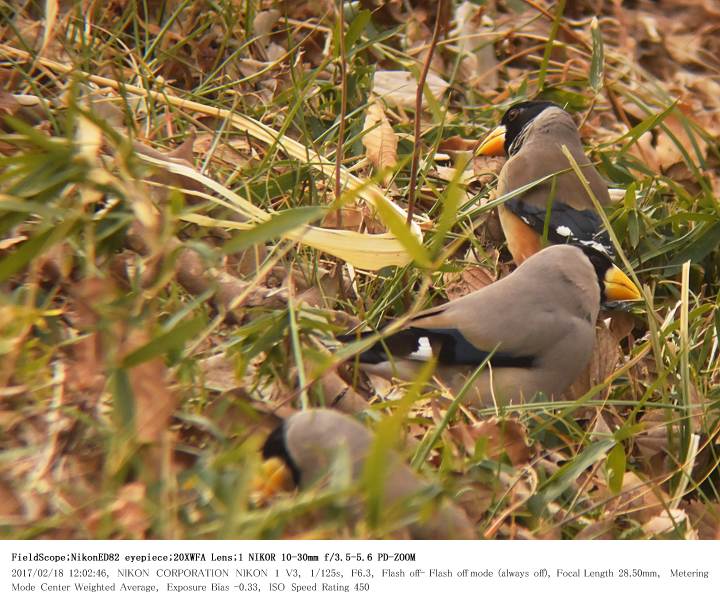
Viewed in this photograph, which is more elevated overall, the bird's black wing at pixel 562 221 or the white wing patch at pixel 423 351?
the white wing patch at pixel 423 351

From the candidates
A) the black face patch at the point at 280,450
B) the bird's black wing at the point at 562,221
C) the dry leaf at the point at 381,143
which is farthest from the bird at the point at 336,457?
the bird's black wing at the point at 562,221

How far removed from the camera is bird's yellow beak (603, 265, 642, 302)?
155 inches

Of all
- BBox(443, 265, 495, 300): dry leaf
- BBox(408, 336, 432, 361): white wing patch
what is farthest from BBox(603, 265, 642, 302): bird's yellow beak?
BBox(408, 336, 432, 361): white wing patch

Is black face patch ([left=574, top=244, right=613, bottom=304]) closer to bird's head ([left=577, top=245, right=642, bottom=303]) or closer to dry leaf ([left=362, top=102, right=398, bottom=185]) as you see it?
bird's head ([left=577, top=245, right=642, bottom=303])

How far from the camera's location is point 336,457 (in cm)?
224

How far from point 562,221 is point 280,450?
2.48 meters

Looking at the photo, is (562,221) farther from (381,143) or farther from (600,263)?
(381,143)

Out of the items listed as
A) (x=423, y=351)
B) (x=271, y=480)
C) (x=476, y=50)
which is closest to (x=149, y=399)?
(x=271, y=480)

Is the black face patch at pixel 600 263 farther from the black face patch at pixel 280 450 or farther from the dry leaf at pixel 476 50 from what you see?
the black face patch at pixel 280 450

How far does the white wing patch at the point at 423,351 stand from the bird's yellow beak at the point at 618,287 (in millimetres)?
856

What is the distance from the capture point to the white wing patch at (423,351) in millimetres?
3447

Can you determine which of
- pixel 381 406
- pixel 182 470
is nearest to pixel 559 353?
pixel 381 406
